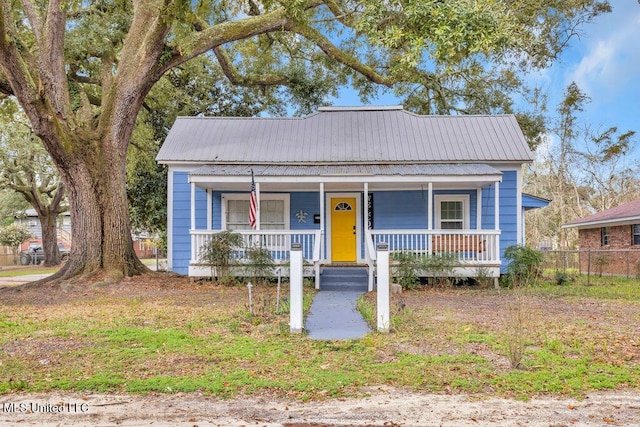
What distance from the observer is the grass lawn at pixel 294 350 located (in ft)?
14.9

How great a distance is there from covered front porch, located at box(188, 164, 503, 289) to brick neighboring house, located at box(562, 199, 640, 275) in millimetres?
7171

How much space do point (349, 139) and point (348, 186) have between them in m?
1.66

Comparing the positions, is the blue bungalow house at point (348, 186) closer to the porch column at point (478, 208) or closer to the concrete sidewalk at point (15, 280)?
the porch column at point (478, 208)

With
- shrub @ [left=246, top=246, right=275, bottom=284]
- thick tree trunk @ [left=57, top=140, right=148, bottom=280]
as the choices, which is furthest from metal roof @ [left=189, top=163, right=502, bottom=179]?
thick tree trunk @ [left=57, top=140, right=148, bottom=280]

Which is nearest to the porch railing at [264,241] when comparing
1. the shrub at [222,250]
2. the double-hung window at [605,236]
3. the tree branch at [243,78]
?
the shrub at [222,250]

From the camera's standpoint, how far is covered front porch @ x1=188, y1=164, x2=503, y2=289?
11945mm

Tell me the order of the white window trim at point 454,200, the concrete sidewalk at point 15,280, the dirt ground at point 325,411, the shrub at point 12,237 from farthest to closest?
1. the shrub at point 12,237
2. the concrete sidewalk at point 15,280
3. the white window trim at point 454,200
4. the dirt ground at point 325,411

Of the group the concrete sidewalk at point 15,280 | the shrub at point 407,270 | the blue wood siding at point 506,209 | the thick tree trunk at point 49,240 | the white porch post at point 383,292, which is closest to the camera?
the white porch post at point 383,292

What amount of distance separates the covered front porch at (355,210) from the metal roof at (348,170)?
0.08 feet

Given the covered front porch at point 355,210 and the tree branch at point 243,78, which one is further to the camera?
the tree branch at point 243,78

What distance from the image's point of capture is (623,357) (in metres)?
5.39

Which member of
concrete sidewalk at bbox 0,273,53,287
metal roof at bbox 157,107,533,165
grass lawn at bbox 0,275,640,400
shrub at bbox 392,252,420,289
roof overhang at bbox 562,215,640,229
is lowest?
concrete sidewalk at bbox 0,273,53,287

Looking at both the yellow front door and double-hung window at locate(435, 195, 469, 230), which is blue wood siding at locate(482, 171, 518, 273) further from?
the yellow front door

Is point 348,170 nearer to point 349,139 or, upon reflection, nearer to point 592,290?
point 349,139
